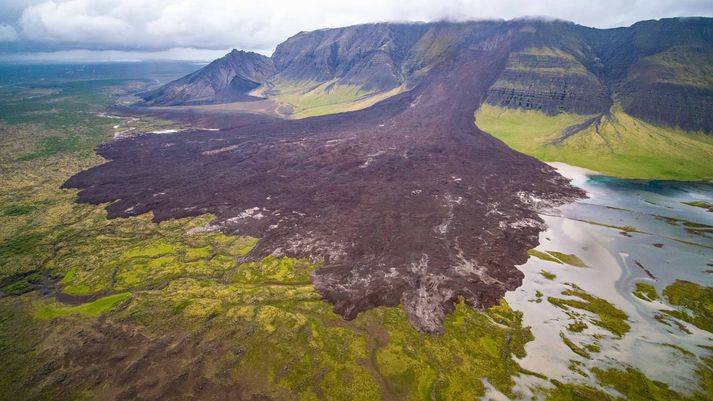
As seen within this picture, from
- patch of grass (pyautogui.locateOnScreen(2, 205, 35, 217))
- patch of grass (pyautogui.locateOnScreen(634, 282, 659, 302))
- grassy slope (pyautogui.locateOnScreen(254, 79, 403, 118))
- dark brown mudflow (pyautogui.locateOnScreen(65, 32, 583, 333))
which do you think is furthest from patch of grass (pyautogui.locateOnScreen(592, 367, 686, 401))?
grassy slope (pyautogui.locateOnScreen(254, 79, 403, 118))

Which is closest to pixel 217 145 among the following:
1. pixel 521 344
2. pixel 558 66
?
pixel 521 344

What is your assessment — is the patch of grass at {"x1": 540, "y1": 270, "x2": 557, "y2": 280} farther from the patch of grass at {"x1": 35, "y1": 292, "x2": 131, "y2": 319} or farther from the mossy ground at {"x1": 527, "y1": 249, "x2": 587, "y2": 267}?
the patch of grass at {"x1": 35, "y1": 292, "x2": 131, "y2": 319}

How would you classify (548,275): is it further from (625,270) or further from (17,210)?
(17,210)

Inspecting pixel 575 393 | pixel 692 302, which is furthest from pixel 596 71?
pixel 575 393

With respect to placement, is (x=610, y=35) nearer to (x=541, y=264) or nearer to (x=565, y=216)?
(x=565, y=216)

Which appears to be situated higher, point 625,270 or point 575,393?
point 625,270

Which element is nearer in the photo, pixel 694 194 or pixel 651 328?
pixel 651 328
